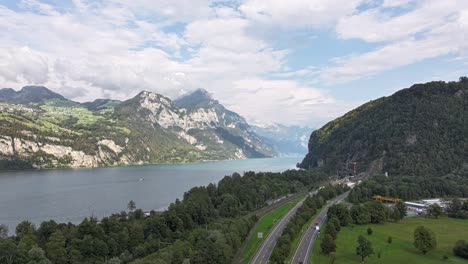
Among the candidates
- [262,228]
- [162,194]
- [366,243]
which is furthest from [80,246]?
[162,194]

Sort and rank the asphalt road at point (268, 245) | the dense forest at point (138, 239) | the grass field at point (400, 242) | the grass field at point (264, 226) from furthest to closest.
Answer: the grass field at point (264, 226)
the grass field at point (400, 242)
the asphalt road at point (268, 245)
the dense forest at point (138, 239)

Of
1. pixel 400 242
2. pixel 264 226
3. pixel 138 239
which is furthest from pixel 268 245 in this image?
pixel 400 242

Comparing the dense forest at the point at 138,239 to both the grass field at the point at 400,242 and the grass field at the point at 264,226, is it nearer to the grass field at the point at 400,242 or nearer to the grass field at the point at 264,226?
the grass field at the point at 264,226

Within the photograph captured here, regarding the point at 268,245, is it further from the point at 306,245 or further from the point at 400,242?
the point at 400,242

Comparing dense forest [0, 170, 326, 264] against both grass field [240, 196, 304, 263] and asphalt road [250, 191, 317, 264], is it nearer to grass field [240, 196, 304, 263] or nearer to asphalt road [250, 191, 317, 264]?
grass field [240, 196, 304, 263]

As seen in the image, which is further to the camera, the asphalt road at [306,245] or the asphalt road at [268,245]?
the asphalt road at [268,245]

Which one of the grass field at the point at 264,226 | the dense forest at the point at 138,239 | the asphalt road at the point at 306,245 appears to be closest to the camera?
the dense forest at the point at 138,239

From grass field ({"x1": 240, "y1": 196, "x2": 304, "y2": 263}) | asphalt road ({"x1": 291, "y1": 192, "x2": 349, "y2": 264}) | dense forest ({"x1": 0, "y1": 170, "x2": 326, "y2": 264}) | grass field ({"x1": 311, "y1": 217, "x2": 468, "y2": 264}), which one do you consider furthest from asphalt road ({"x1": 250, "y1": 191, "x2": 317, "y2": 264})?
grass field ({"x1": 311, "y1": 217, "x2": 468, "y2": 264})

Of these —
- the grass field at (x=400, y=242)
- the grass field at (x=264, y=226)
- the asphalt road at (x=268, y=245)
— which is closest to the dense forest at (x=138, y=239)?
the grass field at (x=264, y=226)
